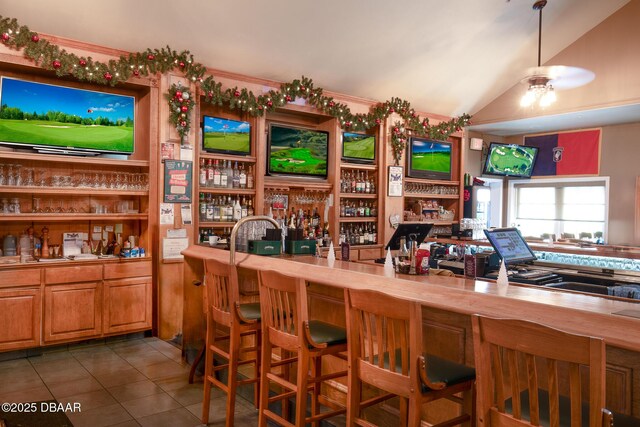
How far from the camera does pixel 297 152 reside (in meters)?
6.53

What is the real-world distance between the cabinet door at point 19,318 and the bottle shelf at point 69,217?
2.19 feet

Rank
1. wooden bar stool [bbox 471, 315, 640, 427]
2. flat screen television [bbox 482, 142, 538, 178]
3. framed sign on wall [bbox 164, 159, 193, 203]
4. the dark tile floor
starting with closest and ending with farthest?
wooden bar stool [bbox 471, 315, 640, 427] < the dark tile floor < framed sign on wall [bbox 164, 159, 193, 203] < flat screen television [bbox 482, 142, 538, 178]

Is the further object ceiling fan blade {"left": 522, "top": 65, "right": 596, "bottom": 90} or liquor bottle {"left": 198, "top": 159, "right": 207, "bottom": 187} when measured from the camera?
ceiling fan blade {"left": 522, "top": 65, "right": 596, "bottom": 90}

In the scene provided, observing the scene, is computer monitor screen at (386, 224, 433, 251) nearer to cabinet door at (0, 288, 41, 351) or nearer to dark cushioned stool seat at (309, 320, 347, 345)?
dark cushioned stool seat at (309, 320, 347, 345)

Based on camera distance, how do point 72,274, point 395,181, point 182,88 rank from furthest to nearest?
point 395,181 < point 182,88 < point 72,274

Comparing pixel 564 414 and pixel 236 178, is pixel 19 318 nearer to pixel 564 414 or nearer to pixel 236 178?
pixel 236 178

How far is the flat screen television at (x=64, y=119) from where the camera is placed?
4.69m

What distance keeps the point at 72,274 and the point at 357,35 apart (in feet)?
13.4

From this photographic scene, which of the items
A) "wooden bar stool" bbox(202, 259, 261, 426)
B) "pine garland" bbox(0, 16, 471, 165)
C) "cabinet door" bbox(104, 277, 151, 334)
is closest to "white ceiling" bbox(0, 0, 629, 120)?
"pine garland" bbox(0, 16, 471, 165)

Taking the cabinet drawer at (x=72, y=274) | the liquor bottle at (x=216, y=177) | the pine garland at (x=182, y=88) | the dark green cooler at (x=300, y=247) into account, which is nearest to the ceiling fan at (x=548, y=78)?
the pine garland at (x=182, y=88)

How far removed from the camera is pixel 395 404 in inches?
116

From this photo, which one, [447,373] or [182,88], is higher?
[182,88]

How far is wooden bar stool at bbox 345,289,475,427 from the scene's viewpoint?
2102 mm

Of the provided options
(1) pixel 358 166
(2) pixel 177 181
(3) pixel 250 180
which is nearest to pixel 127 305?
(2) pixel 177 181
